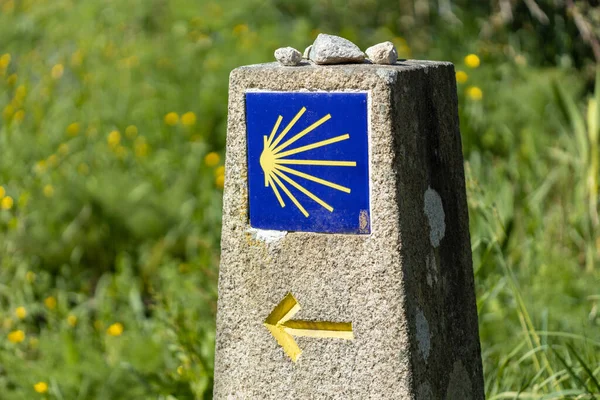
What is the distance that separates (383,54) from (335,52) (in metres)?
0.10

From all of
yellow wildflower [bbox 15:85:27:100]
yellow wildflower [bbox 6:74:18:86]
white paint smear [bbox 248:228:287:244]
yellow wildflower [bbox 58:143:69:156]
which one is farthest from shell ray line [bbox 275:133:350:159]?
yellow wildflower [bbox 6:74:18:86]

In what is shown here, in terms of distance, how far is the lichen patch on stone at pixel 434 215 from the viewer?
1.82 m

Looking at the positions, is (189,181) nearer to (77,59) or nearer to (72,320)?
(72,320)

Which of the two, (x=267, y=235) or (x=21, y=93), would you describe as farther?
(x=21, y=93)

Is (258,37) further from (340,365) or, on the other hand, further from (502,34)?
(340,365)

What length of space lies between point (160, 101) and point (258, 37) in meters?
0.69

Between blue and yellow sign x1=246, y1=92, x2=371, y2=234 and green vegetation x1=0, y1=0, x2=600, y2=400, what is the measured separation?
2.12 feet

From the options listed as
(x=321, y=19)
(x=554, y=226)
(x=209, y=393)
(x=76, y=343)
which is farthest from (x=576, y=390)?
(x=321, y=19)

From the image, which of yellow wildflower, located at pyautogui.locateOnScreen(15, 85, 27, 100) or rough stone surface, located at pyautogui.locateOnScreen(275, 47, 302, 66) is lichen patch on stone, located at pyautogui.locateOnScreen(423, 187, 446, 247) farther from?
yellow wildflower, located at pyautogui.locateOnScreen(15, 85, 27, 100)

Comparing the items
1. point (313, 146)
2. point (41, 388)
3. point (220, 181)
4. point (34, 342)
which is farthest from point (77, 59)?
point (313, 146)

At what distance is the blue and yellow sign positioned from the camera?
67.8 inches

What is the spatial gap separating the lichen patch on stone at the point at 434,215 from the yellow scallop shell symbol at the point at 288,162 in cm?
19

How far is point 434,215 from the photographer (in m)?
1.85

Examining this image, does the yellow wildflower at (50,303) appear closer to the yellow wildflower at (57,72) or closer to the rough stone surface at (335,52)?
the yellow wildflower at (57,72)
